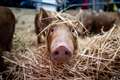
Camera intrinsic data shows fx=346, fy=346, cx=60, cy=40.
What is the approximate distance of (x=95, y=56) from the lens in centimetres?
389

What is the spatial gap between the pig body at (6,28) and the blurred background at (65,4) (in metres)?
0.81

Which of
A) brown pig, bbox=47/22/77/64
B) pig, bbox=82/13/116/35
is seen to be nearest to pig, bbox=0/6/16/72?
brown pig, bbox=47/22/77/64

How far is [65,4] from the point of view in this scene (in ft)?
17.1

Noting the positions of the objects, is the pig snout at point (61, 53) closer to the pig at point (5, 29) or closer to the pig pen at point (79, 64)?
the pig pen at point (79, 64)

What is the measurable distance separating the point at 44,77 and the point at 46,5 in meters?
2.50

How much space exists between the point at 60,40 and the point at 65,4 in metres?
2.11

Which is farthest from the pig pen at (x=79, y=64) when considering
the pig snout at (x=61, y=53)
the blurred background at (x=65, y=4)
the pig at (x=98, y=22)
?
the pig at (x=98, y=22)

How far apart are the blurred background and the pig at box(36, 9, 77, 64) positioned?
1463mm

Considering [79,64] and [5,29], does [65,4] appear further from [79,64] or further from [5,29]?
[79,64]

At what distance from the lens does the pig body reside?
444cm

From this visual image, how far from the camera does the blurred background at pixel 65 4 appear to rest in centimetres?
534

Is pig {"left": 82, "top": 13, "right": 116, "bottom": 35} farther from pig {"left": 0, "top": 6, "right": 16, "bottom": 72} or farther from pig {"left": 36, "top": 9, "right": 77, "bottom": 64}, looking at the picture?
pig {"left": 36, "top": 9, "right": 77, "bottom": 64}

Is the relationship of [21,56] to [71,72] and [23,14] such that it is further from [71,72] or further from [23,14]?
[23,14]

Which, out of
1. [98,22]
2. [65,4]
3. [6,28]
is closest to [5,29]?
[6,28]
